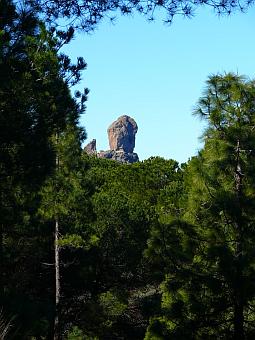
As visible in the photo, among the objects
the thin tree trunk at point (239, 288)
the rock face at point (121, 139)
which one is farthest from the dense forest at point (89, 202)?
the rock face at point (121, 139)

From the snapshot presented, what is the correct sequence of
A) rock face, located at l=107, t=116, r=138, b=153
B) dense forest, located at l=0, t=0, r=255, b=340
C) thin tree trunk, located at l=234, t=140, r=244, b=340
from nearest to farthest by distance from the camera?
dense forest, located at l=0, t=0, r=255, b=340
thin tree trunk, located at l=234, t=140, r=244, b=340
rock face, located at l=107, t=116, r=138, b=153

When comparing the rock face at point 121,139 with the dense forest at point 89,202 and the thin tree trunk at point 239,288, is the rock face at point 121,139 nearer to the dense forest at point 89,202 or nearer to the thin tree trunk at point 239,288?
the dense forest at point 89,202

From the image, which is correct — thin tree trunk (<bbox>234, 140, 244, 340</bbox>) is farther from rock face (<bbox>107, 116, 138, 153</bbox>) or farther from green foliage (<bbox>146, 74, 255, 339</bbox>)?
rock face (<bbox>107, 116, 138, 153</bbox>)

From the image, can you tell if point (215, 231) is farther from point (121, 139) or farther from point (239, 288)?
point (121, 139)

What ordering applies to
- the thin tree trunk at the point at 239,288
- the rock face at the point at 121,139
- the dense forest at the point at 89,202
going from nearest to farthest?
the dense forest at the point at 89,202, the thin tree trunk at the point at 239,288, the rock face at the point at 121,139

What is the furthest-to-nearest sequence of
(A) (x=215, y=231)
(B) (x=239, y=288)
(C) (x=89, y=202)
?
1. (C) (x=89, y=202)
2. (A) (x=215, y=231)
3. (B) (x=239, y=288)

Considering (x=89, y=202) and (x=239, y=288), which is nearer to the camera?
(x=239, y=288)

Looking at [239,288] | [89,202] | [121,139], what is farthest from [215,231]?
[121,139]

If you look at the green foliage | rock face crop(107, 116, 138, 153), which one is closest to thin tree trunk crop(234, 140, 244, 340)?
the green foliage

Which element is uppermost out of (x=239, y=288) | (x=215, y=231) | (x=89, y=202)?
(x=89, y=202)

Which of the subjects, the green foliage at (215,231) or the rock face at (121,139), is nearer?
Answer: the green foliage at (215,231)

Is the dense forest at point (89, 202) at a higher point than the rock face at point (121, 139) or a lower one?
lower

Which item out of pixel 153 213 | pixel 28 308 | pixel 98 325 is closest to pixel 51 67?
pixel 28 308

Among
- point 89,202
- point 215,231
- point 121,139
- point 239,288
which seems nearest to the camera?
point 239,288
